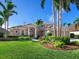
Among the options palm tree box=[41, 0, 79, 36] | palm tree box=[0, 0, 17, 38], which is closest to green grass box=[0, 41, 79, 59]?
palm tree box=[41, 0, 79, 36]

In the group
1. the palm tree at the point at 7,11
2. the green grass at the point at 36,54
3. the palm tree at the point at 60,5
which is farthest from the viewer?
the palm tree at the point at 7,11

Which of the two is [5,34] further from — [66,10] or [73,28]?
[66,10]

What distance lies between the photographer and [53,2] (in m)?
36.0

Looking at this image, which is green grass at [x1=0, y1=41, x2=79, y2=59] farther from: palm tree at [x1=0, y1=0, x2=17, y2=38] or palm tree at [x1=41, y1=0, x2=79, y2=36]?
palm tree at [x1=0, y1=0, x2=17, y2=38]

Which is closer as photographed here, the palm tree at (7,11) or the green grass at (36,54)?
the green grass at (36,54)

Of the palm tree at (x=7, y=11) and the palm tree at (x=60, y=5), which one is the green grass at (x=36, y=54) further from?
the palm tree at (x=7, y=11)

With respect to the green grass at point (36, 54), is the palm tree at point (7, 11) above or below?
above

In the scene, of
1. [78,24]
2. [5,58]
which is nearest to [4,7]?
[78,24]

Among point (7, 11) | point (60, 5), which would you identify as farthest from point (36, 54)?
point (7, 11)

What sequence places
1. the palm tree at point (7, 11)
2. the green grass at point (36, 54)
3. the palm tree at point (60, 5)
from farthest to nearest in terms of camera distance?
the palm tree at point (7, 11) < the palm tree at point (60, 5) < the green grass at point (36, 54)

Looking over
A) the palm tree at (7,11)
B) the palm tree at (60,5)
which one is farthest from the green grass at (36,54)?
the palm tree at (7,11)

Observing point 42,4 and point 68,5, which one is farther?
point 42,4

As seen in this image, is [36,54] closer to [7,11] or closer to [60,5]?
[60,5]

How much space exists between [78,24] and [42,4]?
25881 mm
